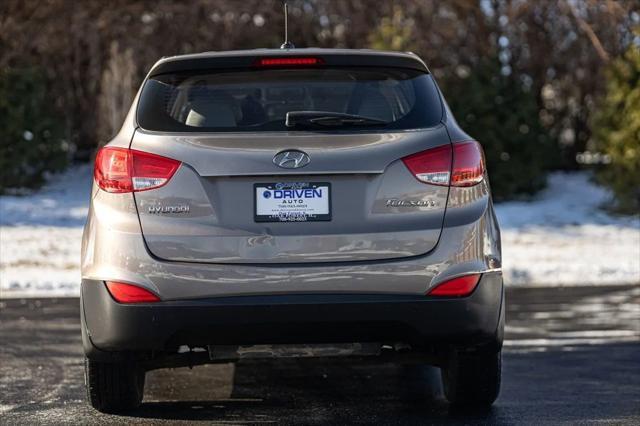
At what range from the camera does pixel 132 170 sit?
536 centimetres

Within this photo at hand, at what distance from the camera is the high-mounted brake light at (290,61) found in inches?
223

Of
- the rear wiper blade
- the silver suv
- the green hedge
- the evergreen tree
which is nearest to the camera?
the silver suv

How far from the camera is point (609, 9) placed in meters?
18.8

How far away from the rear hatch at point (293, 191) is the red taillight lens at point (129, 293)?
0.18m

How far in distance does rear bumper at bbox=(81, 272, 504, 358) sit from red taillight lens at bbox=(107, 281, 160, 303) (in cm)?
3

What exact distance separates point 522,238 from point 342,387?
394 inches

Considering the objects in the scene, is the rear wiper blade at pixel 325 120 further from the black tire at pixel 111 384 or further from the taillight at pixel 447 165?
the black tire at pixel 111 384

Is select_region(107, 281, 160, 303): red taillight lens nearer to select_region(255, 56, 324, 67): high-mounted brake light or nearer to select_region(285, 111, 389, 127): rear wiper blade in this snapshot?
select_region(285, 111, 389, 127): rear wiper blade

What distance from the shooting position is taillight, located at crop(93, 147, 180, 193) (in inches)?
209

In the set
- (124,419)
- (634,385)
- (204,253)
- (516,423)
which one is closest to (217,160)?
(204,253)

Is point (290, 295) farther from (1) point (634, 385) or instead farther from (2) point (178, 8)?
(2) point (178, 8)

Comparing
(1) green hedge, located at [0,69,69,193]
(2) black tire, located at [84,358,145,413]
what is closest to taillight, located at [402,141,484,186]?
(2) black tire, located at [84,358,145,413]

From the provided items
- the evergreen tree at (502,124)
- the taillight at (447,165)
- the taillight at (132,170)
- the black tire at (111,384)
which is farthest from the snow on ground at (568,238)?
the taillight at (132,170)

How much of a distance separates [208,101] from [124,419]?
1588 mm
